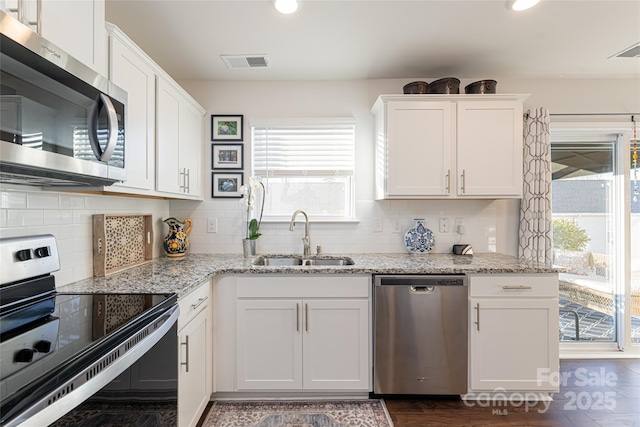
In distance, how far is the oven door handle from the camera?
2.23ft

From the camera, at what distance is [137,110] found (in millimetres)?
1685

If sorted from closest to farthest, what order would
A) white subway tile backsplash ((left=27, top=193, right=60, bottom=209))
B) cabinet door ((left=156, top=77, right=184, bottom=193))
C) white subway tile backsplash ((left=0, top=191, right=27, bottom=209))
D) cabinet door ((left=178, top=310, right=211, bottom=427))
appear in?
white subway tile backsplash ((left=0, top=191, right=27, bottom=209)), white subway tile backsplash ((left=27, top=193, right=60, bottom=209)), cabinet door ((left=178, top=310, right=211, bottom=427)), cabinet door ((left=156, top=77, right=184, bottom=193))

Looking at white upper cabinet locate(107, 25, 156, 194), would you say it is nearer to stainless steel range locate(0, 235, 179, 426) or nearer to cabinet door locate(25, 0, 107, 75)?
cabinet door locate(25, 0, 107, 75)

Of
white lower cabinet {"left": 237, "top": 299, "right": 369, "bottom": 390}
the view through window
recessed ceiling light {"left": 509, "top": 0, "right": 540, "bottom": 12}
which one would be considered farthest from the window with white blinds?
the view through window

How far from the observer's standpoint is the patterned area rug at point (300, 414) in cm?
183

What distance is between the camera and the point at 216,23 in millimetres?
1906

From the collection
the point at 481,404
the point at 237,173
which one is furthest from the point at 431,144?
the point at 481,404

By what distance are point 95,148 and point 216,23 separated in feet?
3.90

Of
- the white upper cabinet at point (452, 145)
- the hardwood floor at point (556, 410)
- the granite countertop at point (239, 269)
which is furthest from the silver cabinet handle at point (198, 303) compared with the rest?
the white upper cabinet at point (452, 145)

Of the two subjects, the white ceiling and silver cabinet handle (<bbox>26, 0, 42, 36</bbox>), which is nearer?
silver cabinet handle (<bbox>26, 0, 42, 36</bbox>)

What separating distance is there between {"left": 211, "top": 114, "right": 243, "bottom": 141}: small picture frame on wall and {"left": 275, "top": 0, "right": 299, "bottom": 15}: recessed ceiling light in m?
1.09

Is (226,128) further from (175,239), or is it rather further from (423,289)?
(423,289)

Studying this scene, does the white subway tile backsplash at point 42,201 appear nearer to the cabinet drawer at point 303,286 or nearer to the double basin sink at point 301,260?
the cabinet drawer at point 303,286

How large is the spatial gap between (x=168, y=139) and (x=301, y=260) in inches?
51.6
